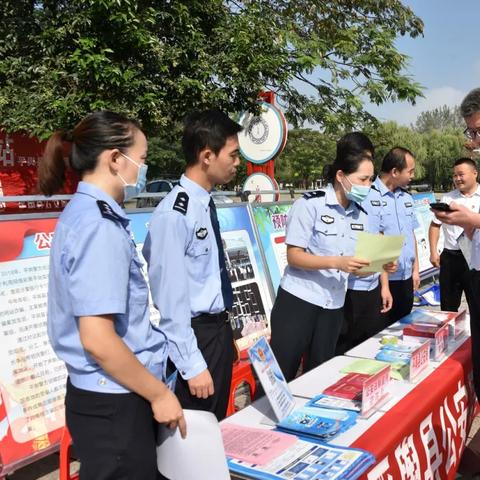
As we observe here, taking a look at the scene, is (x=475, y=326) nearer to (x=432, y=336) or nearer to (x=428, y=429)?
(x=432, y=336)

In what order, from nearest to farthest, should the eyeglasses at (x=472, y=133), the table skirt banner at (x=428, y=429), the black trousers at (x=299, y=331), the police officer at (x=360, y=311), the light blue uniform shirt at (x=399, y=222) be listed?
the table skirt banner at (x=428, y=429), the eyeglasses at (x=472, y=133), the black trousers at (x=299, y=331), the police officer at (x=360, y=311), the light blue uniform shirt at (x=399, y=222)

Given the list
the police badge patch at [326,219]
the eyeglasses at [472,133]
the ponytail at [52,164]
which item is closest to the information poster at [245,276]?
the police badge patch at [326,219]

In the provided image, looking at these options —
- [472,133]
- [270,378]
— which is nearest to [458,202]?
[472,133]

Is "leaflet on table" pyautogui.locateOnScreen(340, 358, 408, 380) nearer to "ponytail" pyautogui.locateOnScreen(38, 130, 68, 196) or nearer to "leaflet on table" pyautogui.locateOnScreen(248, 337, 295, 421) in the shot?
"leaflet on table" pyautogui.locateOnScreen(248, 337, 295, 421)

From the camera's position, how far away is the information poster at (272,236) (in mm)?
3916

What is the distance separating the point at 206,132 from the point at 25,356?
1.36 m

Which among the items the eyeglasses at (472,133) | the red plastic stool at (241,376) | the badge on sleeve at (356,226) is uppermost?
the eyeglasses at (472,133)

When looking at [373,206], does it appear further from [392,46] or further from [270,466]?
[392,46]

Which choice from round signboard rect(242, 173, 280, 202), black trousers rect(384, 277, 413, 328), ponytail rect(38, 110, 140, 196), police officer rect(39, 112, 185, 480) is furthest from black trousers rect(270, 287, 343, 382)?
round signboard rect(242, 173, 280, 202)

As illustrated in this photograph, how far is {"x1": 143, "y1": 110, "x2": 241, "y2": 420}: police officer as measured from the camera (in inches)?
61.2

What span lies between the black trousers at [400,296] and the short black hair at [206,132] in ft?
6.78

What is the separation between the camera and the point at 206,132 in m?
1.78

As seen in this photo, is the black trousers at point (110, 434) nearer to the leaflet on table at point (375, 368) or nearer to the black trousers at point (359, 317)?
the leaflet on table at point (375, 368)

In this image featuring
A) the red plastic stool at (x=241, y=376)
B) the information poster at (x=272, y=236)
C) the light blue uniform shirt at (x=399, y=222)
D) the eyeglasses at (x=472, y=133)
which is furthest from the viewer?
the information poster at (x=272, y=236)
